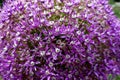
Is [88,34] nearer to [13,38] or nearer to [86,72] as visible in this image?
[86,72]

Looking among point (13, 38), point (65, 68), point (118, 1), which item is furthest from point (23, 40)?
point (118, 1)

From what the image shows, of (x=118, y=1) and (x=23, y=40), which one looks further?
(x=118, y=1)

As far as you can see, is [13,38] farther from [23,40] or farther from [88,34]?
[88,34]

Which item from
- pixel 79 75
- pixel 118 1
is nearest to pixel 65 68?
pixel 79 75

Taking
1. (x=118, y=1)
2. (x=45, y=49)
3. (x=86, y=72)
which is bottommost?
(x=118, y=1)

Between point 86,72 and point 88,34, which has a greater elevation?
point 88,34

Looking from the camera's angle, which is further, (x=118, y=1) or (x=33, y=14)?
(x=118, y=1)
